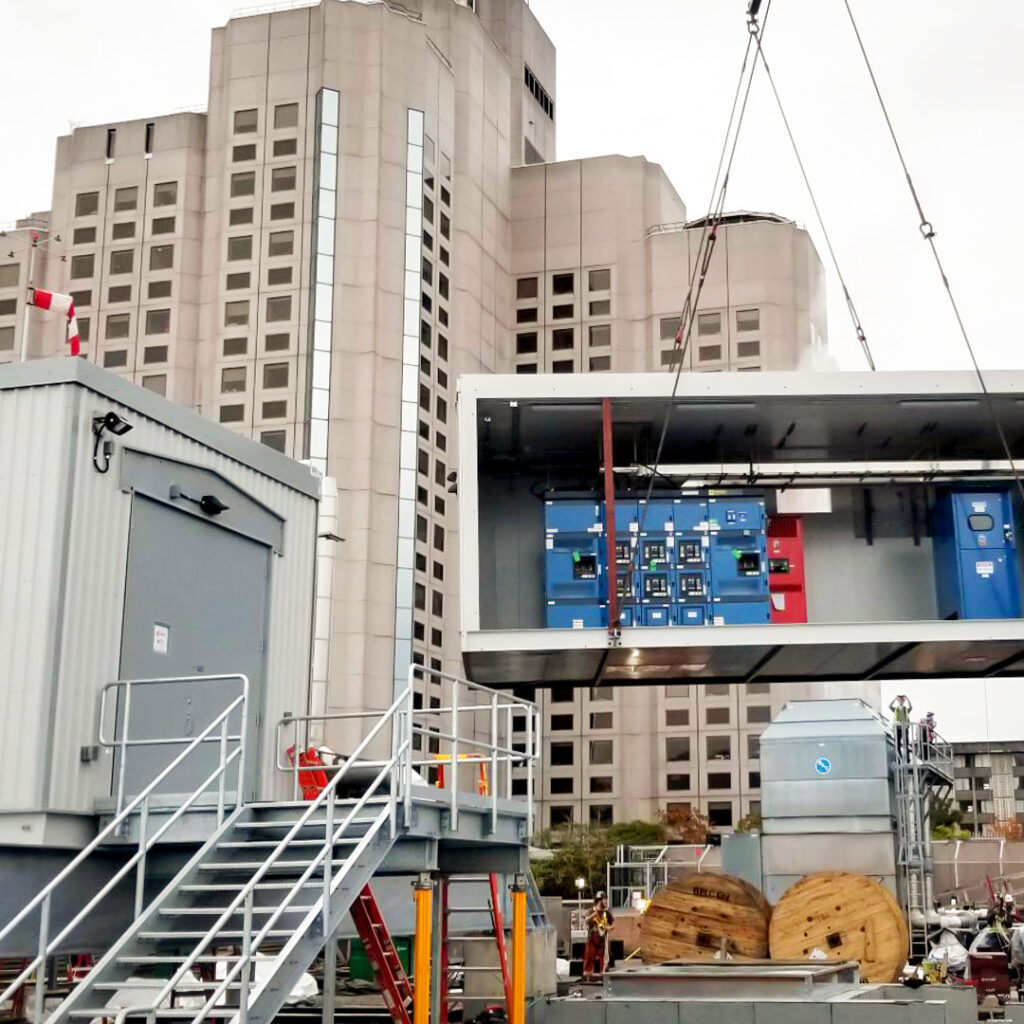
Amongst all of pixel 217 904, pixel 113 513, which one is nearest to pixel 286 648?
pixel 113 513

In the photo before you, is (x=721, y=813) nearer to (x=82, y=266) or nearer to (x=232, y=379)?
(x=232, y=379)

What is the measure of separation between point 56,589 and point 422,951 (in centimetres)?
513

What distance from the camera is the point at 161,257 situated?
103 metres

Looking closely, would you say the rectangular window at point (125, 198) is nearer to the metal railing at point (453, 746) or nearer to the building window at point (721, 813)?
the building window at point (721, 813)

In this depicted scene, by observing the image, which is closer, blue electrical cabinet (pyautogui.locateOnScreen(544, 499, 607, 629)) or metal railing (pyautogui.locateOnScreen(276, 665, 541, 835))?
metal railing (pyautogui.locateOnScreen(276, 665, 541, 835))

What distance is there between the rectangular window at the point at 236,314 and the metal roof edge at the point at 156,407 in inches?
3226

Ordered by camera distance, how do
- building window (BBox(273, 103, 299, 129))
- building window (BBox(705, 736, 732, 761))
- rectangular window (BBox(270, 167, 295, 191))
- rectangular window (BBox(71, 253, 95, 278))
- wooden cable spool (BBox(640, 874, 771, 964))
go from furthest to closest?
building window (BBox(705, 736, 732, 761)) → rectangular window (BBox(71, 253, 95, 278)) → building window (BBox(273, 103, 299, 129)) → rectangular window (BBox(270, 167, 295, 191)) → wooden cable spool (BBox(640, 874, 771, 964))

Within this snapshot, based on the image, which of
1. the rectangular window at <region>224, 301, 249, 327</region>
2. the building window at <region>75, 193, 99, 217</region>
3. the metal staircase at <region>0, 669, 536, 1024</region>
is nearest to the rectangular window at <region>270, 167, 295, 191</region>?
the rectangular window at <region>224, 301, 249, 327</region>

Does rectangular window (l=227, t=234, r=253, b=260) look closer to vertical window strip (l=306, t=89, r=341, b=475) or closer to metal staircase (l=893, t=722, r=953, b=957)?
vertical window strip (l=306, t=89, r=341, b=475)

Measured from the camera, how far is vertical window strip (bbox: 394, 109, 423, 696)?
9212 centimetres

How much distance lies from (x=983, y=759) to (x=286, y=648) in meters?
176

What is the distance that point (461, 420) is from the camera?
20688 mm

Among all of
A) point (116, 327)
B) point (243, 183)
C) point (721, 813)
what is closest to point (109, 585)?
point (243, 183)

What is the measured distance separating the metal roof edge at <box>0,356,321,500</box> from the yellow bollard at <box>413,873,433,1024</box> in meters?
5.17
